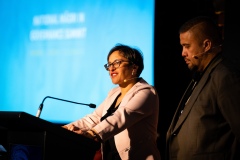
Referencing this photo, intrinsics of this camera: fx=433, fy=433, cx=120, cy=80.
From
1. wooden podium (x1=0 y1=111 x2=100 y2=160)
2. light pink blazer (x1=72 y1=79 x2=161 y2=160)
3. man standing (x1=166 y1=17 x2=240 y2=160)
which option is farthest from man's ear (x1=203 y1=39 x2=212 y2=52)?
wooden podium (x1=0 y1=111 x2=100 y2=160)

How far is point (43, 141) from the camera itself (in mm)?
1986

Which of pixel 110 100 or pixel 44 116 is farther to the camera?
pixel 44 116

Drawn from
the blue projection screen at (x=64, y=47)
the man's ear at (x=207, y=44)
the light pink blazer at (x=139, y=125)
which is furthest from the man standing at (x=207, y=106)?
the blue projection screen at (x=64, y=47)

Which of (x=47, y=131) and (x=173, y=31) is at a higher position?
(x=173, y=31)

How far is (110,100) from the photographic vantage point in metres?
2.95

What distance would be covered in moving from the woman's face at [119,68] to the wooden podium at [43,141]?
0.84 meters

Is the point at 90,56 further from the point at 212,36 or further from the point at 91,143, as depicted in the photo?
the point at 91,143

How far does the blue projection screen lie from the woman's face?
99 cm

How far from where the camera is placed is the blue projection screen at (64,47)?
157 inches

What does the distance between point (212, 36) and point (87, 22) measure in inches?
77.3

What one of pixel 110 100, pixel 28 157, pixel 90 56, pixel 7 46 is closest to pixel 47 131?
pixel 28 157

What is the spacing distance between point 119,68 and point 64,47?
1.59 metres

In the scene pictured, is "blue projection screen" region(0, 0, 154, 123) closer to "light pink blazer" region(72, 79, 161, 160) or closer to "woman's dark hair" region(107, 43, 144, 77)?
"woman's dark hair" region(107, 43, 144, 77)

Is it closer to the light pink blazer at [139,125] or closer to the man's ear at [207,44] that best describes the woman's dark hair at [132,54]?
the light pink blazer at [139,125]
